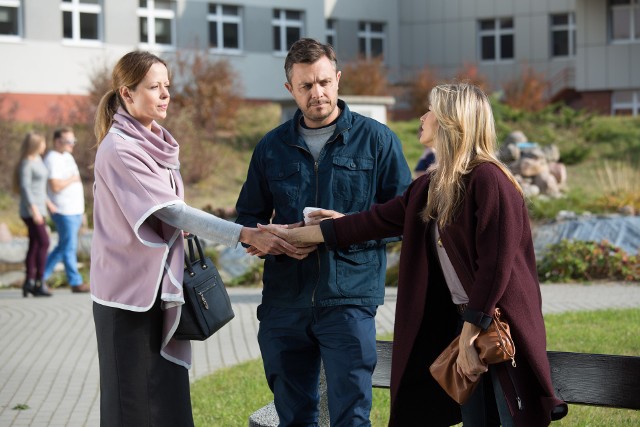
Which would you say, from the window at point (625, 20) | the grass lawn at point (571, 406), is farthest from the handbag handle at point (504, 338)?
the window at point (625, 20)

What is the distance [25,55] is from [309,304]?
99.0ft

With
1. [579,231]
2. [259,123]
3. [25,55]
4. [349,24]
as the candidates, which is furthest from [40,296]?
[349,24]

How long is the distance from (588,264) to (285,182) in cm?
998

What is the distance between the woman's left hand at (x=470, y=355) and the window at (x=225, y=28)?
3448 cm

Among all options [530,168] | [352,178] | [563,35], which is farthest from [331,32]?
[352,178]

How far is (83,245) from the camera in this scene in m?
17.2

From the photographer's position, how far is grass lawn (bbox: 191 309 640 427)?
7.19 meters

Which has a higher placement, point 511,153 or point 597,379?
point 511,153

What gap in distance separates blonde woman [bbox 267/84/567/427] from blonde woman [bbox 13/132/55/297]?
9.80 m

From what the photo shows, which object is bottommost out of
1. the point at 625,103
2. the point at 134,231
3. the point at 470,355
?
the point at 470,355

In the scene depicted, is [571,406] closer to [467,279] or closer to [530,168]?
[467,279]

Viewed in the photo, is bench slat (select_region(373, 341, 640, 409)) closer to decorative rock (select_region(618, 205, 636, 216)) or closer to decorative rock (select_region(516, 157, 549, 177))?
decorative rock (select_region(618, 205, 636, 216))

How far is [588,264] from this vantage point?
14.7 meters

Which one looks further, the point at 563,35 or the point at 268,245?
the point at 563,35
